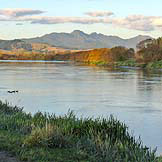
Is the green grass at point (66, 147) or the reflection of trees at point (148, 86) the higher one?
the green grass at point (66, 147)

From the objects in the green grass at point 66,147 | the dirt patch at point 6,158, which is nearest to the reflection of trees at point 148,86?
the green grass at point 66,147

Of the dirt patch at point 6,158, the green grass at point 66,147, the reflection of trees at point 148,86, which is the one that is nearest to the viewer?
the dirt patch at point 6,158

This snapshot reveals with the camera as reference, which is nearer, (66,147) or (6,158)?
(6,158)

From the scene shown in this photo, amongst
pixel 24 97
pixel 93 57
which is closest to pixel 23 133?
pixel 24 97

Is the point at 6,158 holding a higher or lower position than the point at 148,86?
higher

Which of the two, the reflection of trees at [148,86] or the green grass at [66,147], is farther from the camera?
the reflection of trees at [148,86]

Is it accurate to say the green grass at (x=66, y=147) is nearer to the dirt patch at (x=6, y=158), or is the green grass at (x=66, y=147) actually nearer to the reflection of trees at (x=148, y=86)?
the dirt patch at (x=6, y=158)

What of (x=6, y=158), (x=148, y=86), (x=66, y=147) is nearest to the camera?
(x=6, y=158)

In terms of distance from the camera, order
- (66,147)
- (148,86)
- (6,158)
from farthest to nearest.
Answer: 1. (148,86)
2. (66,147)
3. (6,158)

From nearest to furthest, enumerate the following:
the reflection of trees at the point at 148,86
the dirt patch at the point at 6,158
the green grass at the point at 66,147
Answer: the dirt patch at the point at 6,158
the green grass at the point at 66,147
the reflection of trees at the point at 148,86

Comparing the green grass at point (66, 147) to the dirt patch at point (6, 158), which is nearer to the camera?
the dirt patch at point (6, 158)

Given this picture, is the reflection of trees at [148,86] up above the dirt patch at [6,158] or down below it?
below

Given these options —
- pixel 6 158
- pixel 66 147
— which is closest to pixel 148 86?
pixel 66 147

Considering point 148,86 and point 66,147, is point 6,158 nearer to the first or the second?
point 66,147
